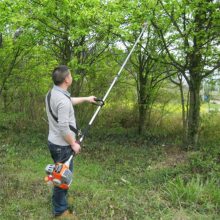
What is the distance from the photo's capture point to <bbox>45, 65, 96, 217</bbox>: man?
4473 mm

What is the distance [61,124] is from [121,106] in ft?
35.2

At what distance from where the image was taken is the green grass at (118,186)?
502cm

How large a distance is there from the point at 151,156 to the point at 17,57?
7.20 meters

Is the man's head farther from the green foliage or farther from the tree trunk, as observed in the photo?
the tree trunk

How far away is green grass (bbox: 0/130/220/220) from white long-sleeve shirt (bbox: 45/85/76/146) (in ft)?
3.83

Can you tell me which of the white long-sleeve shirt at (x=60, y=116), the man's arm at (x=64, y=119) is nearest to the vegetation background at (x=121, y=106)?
the white long-sleeve shirt at (x=60, y=116)

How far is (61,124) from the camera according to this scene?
444 cm

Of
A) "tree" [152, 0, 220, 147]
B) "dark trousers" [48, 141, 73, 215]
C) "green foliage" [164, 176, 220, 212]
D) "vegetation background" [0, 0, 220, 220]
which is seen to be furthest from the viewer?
"tree" [152, 0, 220, 147]

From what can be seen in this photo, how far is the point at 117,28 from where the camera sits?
848 cm

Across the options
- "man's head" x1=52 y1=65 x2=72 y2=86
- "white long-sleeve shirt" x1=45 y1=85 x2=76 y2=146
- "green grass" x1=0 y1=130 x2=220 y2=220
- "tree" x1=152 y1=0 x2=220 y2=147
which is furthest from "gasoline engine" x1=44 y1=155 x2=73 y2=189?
"tree" x1=152 y1=0 x2=220 y2=147

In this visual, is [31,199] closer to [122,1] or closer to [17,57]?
[122,1]

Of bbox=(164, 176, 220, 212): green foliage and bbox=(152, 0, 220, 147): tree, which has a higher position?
bbox=(152, 0, 220, 147): tree

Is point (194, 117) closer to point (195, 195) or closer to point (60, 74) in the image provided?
point (195, 195)

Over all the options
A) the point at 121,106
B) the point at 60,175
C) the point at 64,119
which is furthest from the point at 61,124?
the point at 121,106
